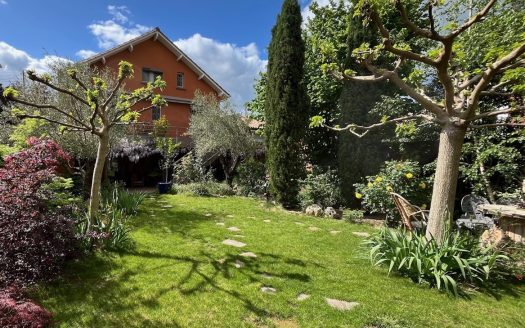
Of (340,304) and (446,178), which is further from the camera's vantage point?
(446,178)

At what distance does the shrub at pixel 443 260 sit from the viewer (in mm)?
4282

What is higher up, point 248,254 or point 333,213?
point 333,213

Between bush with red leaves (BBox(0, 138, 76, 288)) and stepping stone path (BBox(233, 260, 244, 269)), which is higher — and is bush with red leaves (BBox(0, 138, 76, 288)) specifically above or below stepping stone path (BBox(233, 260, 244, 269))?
above

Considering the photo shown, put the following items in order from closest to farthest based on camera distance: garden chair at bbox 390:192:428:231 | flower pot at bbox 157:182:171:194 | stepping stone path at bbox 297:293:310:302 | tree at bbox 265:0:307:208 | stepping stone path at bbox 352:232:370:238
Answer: stepping stone path at bbox 297:293:310:302, garden chair at bbox 390:192:428:231, stepping stone path at bbox 352:232:370:238, tree at bbox 265:0:307:208, flower pot at bbox 157:182:171:194

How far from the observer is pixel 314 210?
30.5 ft

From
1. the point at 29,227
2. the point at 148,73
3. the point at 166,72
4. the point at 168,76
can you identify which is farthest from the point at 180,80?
the point at 29,227

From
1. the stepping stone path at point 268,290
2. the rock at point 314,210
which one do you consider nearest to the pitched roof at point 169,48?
the rock at point 314,210

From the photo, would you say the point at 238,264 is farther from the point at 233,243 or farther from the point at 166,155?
the point at 166,155

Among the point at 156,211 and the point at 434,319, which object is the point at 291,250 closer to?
the point at 434,319

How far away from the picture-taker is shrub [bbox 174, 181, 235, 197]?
473 inches

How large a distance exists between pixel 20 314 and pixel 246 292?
2.28 m

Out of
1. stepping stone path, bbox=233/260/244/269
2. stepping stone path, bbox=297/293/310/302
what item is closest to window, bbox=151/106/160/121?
stepping stone path, bbox=233/260/244/269

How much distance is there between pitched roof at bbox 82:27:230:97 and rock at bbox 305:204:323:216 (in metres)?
14.9

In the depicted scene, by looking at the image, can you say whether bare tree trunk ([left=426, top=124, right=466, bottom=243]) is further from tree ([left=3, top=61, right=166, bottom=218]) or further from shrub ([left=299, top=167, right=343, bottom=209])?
shrub ([left=299, top=167, right=343, bottom=209])
